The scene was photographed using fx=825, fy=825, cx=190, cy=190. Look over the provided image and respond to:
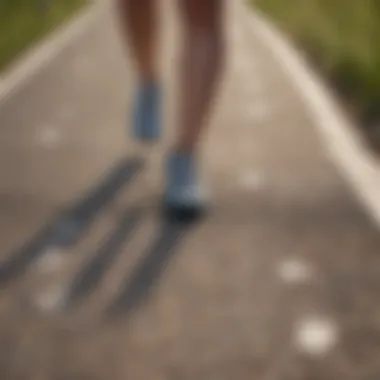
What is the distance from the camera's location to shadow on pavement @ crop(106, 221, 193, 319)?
1.35m

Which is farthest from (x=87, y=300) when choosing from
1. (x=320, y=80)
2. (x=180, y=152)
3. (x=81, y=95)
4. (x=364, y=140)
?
(x=320, y=80)

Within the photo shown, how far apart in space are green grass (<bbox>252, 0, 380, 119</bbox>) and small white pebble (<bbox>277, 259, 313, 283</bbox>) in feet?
3.07

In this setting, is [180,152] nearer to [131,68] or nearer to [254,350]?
[254,350]

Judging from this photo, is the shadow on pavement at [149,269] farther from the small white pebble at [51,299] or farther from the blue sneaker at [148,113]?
the blue sneaker at [148,113]

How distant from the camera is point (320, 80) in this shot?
2613 mm

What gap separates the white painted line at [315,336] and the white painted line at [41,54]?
1.33 m

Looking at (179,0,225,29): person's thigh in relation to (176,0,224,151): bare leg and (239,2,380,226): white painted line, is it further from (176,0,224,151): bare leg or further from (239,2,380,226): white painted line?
(239,2,380,226): white painted line

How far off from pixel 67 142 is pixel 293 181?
598 mm

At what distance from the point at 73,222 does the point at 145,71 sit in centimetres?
53

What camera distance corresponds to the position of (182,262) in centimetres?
148

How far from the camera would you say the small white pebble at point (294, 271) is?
4.68 ft

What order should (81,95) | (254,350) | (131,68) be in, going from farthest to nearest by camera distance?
(131,68) < (81,95) < (254,350)

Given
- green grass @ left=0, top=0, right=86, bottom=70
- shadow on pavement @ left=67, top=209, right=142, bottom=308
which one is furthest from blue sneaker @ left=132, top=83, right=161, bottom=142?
green grass @ left=0, top=0, right=86, bottom=70

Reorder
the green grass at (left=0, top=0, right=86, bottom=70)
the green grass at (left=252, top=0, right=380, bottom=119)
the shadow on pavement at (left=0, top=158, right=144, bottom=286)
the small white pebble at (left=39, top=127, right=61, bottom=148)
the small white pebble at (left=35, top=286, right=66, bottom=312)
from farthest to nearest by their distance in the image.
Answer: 1. the green grass at (left=0, top=0, right=86, bottom=70)
2. the green grass at (left=252, top=0, right=380, bottom=119)
3. the small white pebble at (left=39, top=127, right=61, bottom=148)
4. the shadow on pavement at (left=0, top=158, right=144, bottom=286)
5. the small white pebble at (left=35, top=286, right=66, bottom=312)
